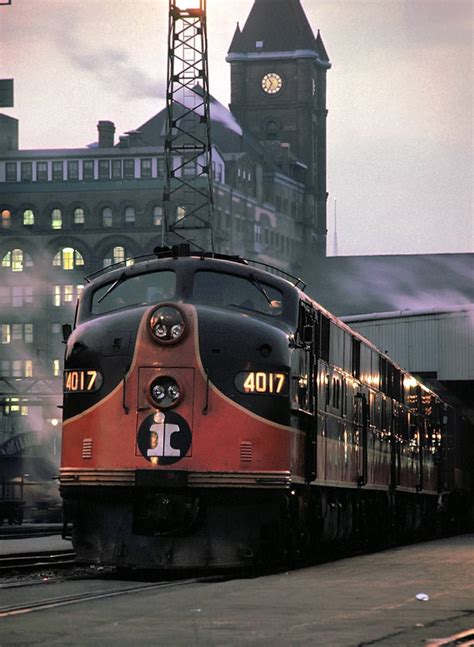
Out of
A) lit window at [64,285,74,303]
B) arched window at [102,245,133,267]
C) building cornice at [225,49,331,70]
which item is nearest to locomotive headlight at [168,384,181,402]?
lit window at [64,285,74,303]

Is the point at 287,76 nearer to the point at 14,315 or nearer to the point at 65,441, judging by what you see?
the point at 14,315

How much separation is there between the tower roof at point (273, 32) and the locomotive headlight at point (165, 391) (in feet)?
571

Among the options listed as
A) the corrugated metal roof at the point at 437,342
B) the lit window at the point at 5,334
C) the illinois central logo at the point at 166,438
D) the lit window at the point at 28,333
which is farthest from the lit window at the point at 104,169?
the illinois central logo at the point at 166,438

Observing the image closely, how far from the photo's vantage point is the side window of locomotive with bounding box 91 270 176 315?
21469mm

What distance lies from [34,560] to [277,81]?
171 metres

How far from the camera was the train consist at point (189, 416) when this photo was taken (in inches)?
800

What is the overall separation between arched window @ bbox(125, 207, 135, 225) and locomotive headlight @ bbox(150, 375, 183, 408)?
396ft

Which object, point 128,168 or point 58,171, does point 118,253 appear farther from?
point 58,171

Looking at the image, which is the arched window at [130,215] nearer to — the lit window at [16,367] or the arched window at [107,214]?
the arched window at [107,214]

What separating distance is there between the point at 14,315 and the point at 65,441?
120 meters

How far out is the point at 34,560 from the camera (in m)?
25.6

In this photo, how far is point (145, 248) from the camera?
13925cm

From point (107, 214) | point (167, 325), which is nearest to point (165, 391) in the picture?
point (167, 325)

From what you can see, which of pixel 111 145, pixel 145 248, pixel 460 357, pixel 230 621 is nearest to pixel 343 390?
pixel 230 621
